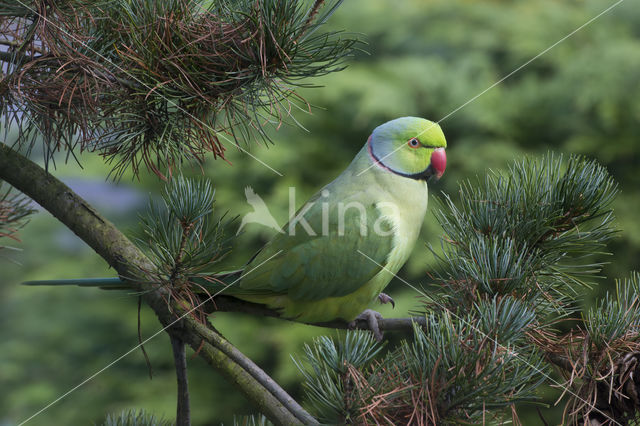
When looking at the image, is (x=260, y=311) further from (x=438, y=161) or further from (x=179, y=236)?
(x=438, y=161)

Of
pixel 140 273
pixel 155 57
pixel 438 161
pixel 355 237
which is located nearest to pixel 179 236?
pixel 140 273

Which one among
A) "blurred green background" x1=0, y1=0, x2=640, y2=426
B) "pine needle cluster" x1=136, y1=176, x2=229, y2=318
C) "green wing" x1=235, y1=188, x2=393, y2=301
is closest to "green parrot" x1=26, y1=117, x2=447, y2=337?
"green wing" x1=235, y1=188, x2=393, y2=301

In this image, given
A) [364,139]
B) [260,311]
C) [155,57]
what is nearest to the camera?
[155,57]

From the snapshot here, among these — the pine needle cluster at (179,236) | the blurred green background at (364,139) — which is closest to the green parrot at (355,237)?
the pine needle cluster at (179,236)

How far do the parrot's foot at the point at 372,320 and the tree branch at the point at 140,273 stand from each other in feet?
0.78

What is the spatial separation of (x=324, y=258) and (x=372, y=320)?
0.13 metres

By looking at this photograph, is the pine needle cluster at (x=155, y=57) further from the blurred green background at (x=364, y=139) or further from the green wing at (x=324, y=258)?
the blurred green background at (x=364, y=139)

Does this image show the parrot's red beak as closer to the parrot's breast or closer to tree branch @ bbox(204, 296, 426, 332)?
the parrot's breast

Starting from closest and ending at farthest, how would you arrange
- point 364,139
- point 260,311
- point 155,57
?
point 155,57, point 260,311, point 364,139

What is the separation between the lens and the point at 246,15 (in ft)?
2.11

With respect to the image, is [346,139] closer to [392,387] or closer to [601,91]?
[601,91]

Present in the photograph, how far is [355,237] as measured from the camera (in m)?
0.94

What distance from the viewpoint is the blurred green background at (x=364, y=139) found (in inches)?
97.6

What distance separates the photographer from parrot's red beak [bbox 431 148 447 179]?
36.7 inches
